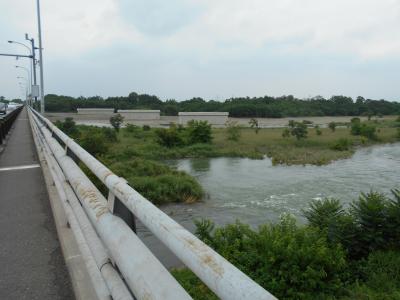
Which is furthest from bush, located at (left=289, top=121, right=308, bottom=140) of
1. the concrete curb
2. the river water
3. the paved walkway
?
the concrete curb

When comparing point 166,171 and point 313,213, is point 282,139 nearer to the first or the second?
point 166,171

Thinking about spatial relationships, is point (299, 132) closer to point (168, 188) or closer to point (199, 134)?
point (199, 134)

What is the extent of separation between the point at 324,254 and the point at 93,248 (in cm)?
637

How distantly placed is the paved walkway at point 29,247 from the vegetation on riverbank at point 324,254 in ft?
10.1

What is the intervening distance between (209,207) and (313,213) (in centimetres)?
686

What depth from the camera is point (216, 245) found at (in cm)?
961

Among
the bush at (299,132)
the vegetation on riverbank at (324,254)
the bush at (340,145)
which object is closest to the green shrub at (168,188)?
the vegetation on riverbank at (324,254)

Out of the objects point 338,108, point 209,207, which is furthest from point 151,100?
point 209,207

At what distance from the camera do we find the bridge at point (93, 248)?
133cm

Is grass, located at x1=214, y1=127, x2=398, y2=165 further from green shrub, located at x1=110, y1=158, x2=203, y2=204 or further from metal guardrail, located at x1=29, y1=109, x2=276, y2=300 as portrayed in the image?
metal guardrail, located at x1=29, y1=109, x2=276, y2=300

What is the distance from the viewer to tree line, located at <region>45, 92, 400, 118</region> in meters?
96.6

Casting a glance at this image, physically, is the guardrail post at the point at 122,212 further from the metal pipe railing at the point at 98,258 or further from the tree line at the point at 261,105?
the tree line at the point at 261,105

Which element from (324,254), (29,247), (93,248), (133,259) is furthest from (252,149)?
(133,259)

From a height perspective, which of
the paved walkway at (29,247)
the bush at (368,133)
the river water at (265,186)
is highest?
the paved walkway at (29,247)
